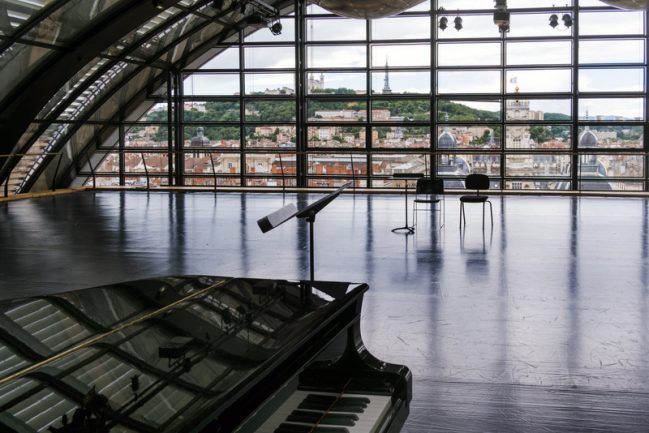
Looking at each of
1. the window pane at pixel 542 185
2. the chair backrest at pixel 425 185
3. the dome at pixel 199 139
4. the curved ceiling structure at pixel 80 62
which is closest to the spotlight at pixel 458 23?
the window pane at pixel 542 185

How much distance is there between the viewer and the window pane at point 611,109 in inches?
701

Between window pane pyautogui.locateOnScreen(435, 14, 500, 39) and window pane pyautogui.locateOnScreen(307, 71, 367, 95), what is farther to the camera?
window pane pyautogui.locateOnScreen(307, 71, 367, 95)

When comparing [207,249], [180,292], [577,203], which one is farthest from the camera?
[577,203]

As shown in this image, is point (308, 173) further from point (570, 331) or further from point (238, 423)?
point (238, 423)

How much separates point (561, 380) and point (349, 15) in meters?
2.05

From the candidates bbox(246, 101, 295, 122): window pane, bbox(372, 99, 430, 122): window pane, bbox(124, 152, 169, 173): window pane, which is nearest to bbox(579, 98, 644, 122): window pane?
bbox(372, 99, 430, 122): window pane

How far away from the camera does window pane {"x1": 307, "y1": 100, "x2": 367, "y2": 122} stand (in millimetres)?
18922

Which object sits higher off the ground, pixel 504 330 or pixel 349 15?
pixel 349 15

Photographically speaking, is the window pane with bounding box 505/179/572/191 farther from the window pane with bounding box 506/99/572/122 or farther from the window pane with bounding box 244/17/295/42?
the window pane with bounding box 244/17/295/42

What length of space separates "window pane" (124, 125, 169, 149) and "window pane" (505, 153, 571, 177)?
27.1ft

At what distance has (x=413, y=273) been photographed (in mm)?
Answer: 7047

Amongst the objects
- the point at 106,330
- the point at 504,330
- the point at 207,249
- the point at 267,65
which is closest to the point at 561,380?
the point at 504,330

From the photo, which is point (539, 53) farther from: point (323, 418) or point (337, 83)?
point (323, 418)

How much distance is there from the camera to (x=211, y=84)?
19281 millimetres
